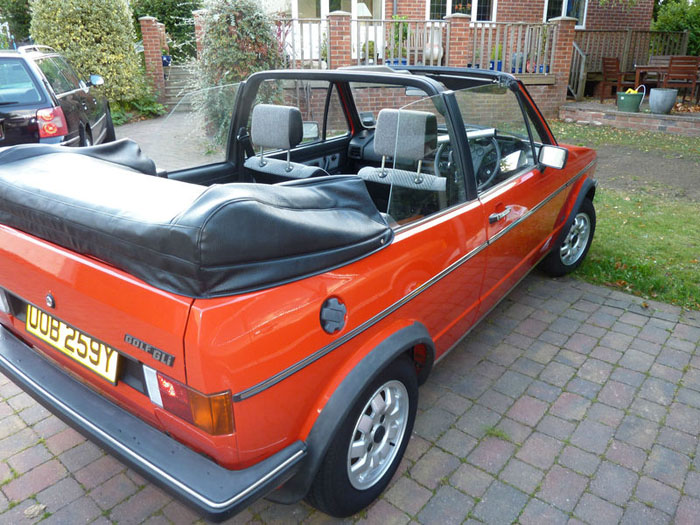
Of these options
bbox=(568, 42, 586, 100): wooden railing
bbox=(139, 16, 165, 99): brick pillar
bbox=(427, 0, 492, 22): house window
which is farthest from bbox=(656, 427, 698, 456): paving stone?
bbox=(139, 16, 165, 99): brick pillar

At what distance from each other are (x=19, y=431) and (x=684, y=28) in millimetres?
21193

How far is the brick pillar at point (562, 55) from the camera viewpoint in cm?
1334

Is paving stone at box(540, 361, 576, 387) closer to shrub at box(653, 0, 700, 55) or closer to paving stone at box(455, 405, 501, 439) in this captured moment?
paving stone at box(455, 405, 501, 439)

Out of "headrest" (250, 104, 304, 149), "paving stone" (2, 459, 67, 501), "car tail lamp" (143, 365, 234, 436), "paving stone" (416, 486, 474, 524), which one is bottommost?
"paving stone" (416, 486, 474, 524)

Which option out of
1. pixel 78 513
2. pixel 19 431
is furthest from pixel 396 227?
pixel 19 431

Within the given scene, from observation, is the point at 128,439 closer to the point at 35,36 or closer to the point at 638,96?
the point at 638,96

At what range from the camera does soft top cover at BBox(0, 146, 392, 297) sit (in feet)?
5.54

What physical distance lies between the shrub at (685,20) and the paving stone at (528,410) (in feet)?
61.0

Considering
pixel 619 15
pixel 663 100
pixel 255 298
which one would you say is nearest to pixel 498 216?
pixel 255 298

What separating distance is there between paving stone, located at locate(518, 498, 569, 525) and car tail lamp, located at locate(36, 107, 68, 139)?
6638mm

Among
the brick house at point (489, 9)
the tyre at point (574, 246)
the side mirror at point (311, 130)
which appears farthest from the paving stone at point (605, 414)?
the brick house at point (489, 9)

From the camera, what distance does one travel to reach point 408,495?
2578 mm

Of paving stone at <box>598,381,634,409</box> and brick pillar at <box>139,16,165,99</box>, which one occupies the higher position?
brick pillar at <box>139,16,165,99</box>

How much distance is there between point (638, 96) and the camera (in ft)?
40.4
